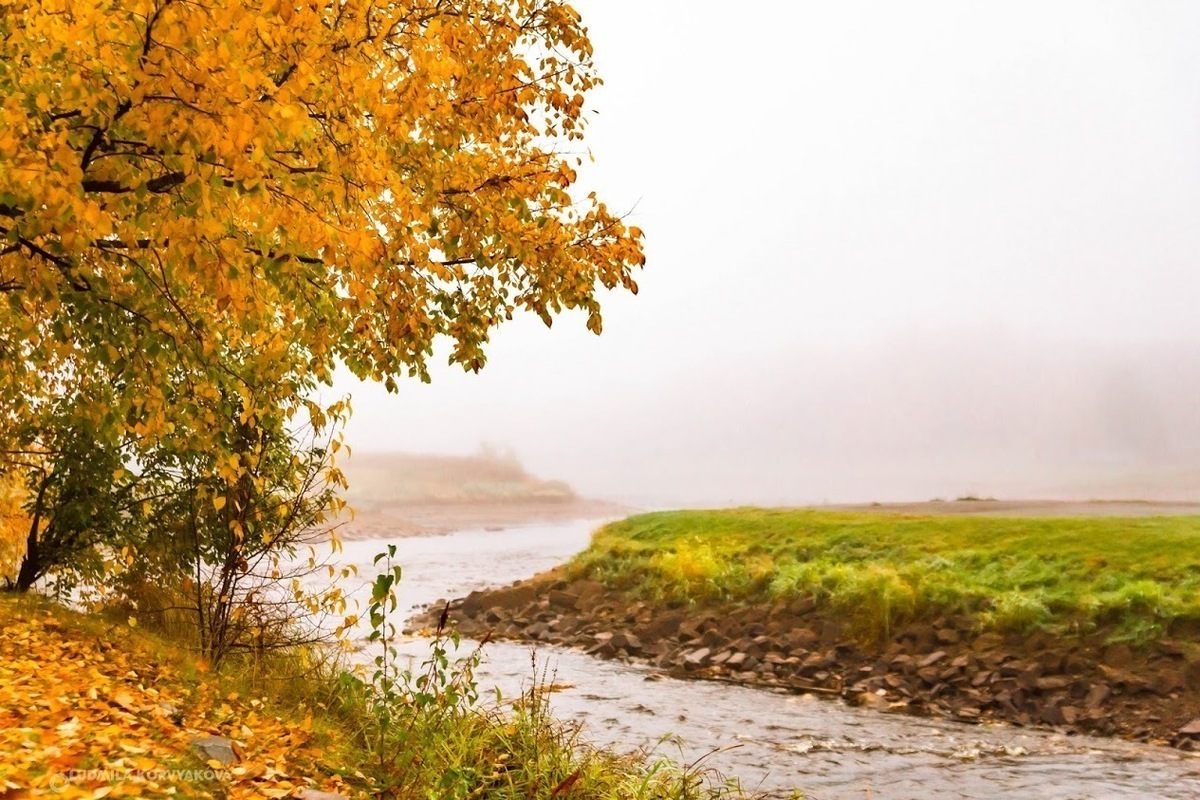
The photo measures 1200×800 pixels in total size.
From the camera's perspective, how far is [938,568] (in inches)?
672

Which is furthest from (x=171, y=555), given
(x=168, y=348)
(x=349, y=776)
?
(x=349, y=776)

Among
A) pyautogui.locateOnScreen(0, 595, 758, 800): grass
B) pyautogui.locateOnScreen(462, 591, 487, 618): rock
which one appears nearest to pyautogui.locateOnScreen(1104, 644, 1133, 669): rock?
pyautogui.locateOnScreen(0, 595, 758, 800): grass

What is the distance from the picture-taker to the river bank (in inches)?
478

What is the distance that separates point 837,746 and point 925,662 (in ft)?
13.1

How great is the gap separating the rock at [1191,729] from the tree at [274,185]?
9631mm

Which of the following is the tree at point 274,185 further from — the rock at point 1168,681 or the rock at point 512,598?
the rock at point 512,598

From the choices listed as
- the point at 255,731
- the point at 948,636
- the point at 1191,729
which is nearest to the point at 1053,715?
the point at 1191,729

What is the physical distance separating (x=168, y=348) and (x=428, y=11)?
10.9 ft

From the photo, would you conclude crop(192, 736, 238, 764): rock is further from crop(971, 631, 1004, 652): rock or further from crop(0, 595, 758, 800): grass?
crop(971, 631, 1004, 652): rock

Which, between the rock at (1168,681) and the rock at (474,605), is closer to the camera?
the rock at (1168,681)

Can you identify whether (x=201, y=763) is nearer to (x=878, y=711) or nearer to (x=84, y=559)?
(x=84, y=559)

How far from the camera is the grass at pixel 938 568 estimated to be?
46.1 feet

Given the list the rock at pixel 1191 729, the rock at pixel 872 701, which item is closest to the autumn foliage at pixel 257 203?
the rock at pixel 872 701

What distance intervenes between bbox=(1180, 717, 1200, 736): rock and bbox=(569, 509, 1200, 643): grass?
189 centimetres
